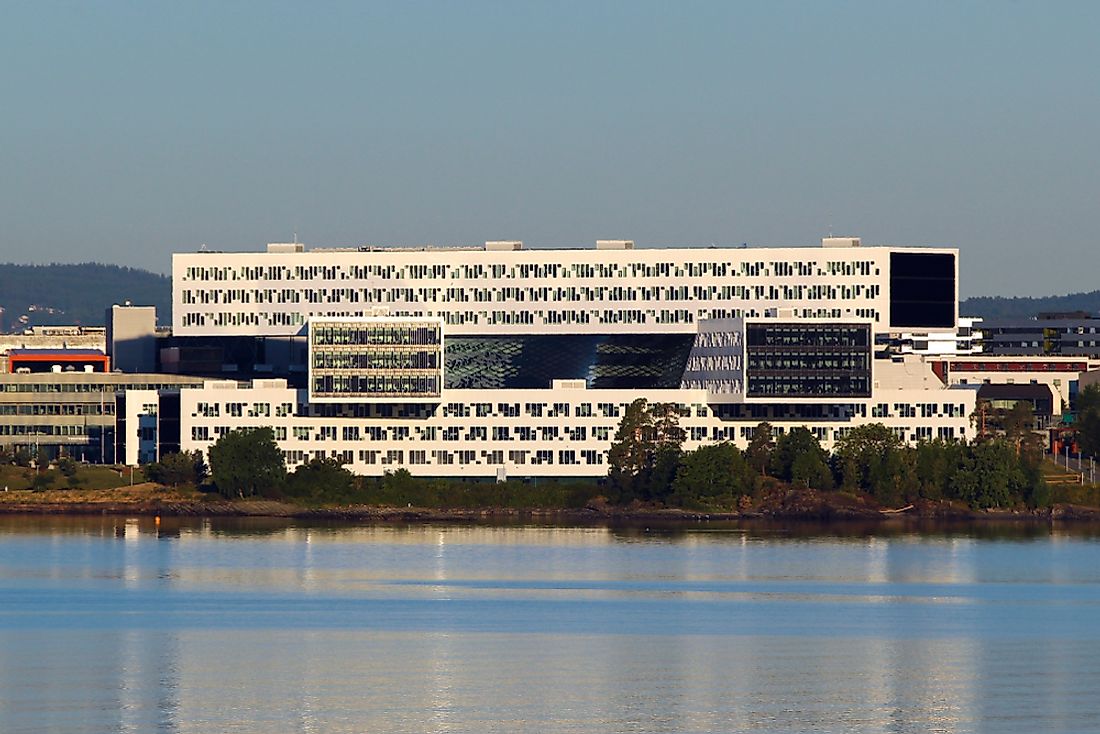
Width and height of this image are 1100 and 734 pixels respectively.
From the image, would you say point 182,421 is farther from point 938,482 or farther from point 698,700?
point 698,700

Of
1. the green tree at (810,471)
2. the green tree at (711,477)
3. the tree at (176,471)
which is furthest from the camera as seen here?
the tree at (176,471)

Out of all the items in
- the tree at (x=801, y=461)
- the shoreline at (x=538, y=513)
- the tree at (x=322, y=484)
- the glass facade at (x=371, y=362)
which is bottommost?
the shoreline at (x=538, y=513)

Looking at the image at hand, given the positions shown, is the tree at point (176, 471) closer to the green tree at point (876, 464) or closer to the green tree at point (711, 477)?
the green tree at point (711, 477)

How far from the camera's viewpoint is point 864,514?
183 m

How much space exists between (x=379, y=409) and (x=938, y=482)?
45.0 meters

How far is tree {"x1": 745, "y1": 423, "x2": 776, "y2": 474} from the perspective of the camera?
185750 mm

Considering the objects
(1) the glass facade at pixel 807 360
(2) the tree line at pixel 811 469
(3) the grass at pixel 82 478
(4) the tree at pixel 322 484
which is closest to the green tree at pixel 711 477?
(2) the tree line at pixel 811 469

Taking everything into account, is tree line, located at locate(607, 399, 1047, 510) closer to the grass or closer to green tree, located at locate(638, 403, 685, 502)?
green tree, located at locate(638, 403, 685, 502)

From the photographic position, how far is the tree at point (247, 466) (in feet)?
608

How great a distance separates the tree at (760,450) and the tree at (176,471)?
4340 cm

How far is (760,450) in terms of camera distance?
186 metres

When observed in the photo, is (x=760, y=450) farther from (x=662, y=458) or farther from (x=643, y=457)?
(x=643, y=457)

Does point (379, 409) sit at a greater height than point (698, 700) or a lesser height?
greater

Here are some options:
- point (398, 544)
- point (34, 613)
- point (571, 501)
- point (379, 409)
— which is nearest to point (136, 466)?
point (379, 409)
